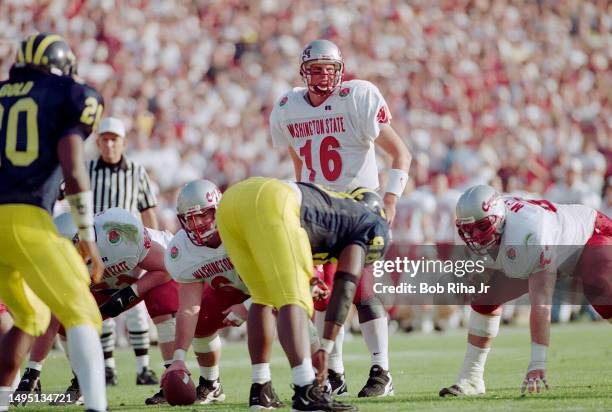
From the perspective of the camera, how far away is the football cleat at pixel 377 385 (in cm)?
677

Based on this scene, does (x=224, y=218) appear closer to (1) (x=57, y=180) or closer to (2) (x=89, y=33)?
(1) (x=57, y=180)

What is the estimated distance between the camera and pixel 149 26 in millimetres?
17094

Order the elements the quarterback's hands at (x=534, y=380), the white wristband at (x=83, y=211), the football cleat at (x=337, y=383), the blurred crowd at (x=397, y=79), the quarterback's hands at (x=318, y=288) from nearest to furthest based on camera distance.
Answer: the white wristband at (x=83, y=211)
the quarterback's hands at (x=318, y=288)
the quarterback's hands at (x=534, y=380)
the football cleat at (x=337, y=383)
the blurred crowd at (x=397, y=79)

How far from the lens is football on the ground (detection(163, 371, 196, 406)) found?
6309 mm

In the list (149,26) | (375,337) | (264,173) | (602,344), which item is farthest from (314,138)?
(149,26)

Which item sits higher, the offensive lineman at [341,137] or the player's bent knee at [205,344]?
the offensive lineman at [341,137]

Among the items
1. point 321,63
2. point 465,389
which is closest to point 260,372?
point 465,389

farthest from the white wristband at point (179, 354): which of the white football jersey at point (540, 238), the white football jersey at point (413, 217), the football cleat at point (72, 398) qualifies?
the white football jersey at point (413, 217)

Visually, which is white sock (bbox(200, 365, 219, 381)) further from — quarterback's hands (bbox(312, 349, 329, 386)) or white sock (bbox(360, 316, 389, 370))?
quarterback's hands (bbox(312, 349, 329, 386))

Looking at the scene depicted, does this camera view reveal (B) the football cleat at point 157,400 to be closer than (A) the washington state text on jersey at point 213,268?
No

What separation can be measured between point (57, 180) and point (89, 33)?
1157 centimetres

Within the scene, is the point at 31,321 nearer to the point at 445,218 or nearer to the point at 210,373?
the point at 210,373

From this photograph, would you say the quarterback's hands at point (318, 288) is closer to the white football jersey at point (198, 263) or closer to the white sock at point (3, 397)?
the white football jersey at point (198, 263)

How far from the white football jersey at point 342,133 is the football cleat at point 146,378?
7.37ft
